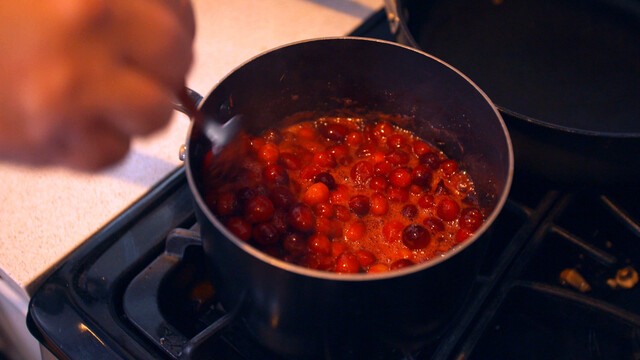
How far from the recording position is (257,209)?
2.37ft

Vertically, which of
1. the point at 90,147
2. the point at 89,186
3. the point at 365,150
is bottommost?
the point at 89,186

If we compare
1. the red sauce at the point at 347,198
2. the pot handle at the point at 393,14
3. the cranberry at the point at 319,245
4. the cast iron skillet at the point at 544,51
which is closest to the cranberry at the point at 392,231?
the red sauce at the point at 347,198

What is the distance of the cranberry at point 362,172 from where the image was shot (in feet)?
2.86

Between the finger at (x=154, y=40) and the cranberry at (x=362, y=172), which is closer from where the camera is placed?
the finger at (x=154, y=40)

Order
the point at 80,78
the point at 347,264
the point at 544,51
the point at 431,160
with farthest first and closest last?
the point at 544,51 → the point at 431,160 → the point at 347,264 → the point at 80,78

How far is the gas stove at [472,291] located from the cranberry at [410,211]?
145 millimetres

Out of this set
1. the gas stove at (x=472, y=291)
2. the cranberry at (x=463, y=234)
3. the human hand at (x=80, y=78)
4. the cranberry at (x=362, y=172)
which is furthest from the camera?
the cranberry at (x=362, y=172)

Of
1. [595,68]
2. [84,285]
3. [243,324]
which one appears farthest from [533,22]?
[84,285]

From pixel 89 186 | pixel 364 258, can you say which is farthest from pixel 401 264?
pixel 89 186

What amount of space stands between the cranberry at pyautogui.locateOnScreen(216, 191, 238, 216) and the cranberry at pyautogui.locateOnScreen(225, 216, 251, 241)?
3 centimetres

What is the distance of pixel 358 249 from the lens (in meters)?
0.76

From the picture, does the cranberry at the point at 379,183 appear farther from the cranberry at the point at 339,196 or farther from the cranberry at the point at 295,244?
the cranberry at the point at 295,244

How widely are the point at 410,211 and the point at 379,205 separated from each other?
0.05 metres

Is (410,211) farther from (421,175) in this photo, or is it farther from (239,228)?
(239,228)
